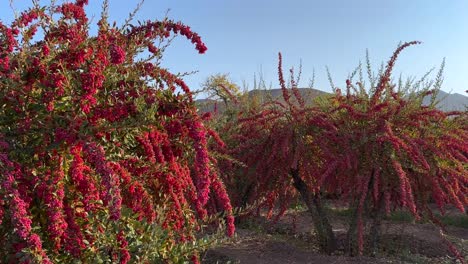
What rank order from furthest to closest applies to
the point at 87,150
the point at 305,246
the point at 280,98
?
the point at 280,98 → the point at 305,246 → the point at 87,150

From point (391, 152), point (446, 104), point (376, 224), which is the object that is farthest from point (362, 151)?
point (446, 104)

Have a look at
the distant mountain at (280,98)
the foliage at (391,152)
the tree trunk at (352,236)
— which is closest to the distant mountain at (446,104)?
the distant mountain at (280,98)

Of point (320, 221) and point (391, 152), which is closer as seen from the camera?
point (391, 152)

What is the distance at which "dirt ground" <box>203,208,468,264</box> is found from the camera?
19.3 ft

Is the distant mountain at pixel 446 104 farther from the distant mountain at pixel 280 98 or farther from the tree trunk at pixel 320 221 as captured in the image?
the tree trunk at pixel 320 221

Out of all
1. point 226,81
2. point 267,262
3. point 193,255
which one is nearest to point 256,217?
point 267,262

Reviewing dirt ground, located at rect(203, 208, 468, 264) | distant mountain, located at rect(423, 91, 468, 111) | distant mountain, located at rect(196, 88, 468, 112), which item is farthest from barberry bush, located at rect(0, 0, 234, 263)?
distant mountain, located at rect(423, 91, 468, 111)

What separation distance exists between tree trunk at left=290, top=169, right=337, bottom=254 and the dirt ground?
5.2 inches

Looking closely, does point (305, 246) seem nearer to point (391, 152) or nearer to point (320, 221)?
point (320, 221)

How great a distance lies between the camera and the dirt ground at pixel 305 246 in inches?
232

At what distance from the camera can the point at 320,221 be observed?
666cm

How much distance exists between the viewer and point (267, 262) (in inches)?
224

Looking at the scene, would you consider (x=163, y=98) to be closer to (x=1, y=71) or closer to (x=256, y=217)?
(x=1, y=71)

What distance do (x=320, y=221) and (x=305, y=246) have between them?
1.62 ft
